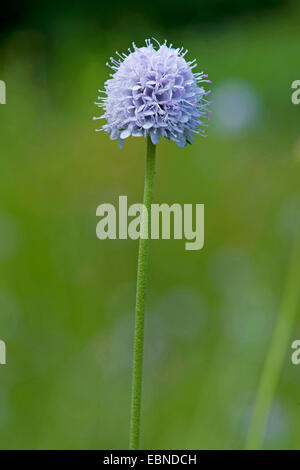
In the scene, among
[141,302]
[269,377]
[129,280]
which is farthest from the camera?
[129,280]

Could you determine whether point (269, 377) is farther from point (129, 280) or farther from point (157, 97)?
point (129, 280)

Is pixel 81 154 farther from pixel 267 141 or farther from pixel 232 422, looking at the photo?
pixel 232 422

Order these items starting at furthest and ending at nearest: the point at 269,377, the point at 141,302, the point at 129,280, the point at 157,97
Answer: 1. the point at 129,280
2. the point at 269,377
3. the point at 157,97
4. the point at 141,302

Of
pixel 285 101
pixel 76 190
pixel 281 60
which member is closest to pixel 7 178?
pixel 76 190

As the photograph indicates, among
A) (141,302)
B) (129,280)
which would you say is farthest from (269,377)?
(129,280)

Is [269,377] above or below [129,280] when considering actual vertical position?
below

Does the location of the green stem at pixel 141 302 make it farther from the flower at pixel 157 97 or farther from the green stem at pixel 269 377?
the green stem at pixel 269 377

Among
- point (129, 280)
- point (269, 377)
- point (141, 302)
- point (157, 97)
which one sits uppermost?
point (157, 97)
